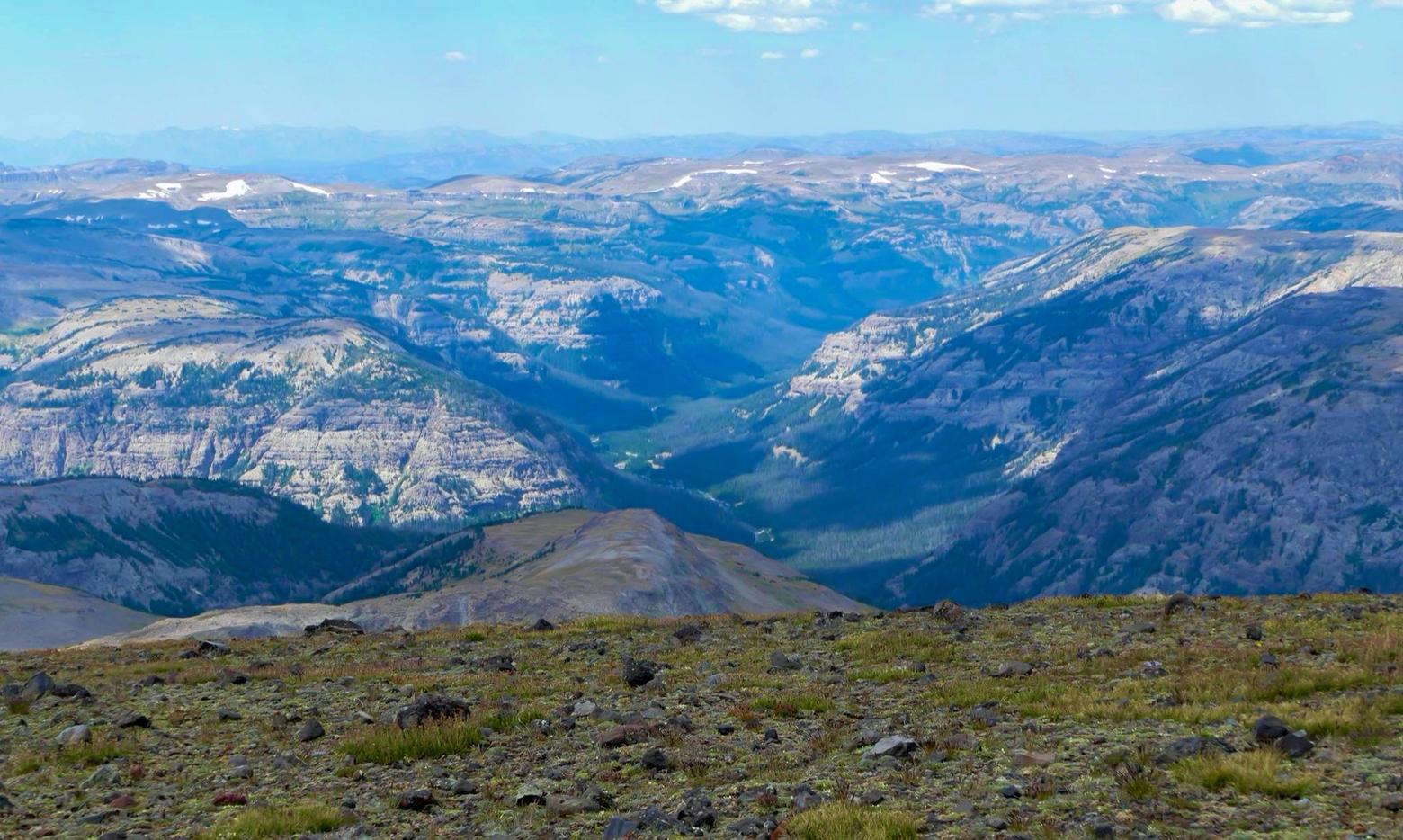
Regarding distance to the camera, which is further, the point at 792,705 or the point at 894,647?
the point at 894,647

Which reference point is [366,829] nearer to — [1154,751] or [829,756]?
[829,756]

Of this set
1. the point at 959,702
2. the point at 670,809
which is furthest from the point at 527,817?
the point at 959,702

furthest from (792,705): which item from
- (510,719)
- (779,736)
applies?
(510,719)

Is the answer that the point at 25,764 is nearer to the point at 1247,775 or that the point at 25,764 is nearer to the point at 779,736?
the point at 779,736

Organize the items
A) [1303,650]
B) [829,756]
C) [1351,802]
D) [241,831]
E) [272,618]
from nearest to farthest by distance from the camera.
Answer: [1351,802], [241,831], [829,756], [1303,650], [272,618]

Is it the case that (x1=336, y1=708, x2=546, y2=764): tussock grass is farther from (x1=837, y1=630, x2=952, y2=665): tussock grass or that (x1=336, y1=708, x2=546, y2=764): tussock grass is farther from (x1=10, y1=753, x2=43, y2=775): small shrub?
(x1=837, y1=630, x2=952, y2=665): tussock grass

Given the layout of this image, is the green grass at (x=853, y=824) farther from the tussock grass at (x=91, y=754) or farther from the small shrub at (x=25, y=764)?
the small shrub at (x=25, y=764)
